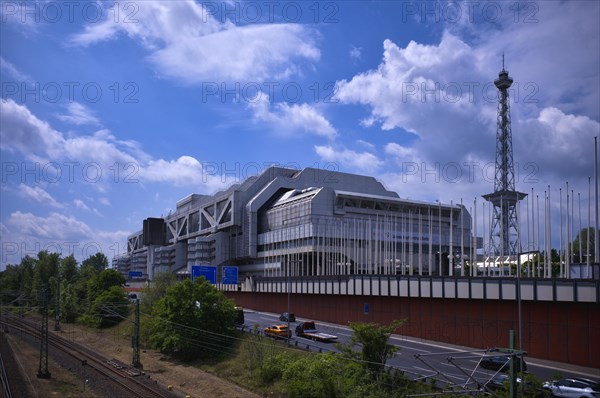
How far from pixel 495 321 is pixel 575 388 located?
14.7 meters

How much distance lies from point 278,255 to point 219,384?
6340 cm

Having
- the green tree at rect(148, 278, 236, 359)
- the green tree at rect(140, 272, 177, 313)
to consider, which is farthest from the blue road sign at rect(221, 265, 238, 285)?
the green tree at rect(148, 278, 236, 359)

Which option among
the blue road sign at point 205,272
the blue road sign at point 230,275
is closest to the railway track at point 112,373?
the blue road sign at point 205,272

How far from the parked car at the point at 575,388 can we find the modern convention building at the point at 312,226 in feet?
184

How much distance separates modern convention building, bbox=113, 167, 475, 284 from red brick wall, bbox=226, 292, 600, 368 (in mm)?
31541

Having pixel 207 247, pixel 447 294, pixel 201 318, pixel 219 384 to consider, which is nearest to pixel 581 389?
pixel 447 294

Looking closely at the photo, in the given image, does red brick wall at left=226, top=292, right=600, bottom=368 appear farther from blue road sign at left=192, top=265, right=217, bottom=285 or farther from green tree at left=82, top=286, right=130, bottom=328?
green tree at left=82, top=286, right=130, bottom=328

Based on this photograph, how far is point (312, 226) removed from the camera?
9662 centimetres

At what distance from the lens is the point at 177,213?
16862cm

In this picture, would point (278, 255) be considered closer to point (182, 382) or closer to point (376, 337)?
point (182, 382)

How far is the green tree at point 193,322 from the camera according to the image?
183ft

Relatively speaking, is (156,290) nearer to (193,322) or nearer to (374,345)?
(193,322)

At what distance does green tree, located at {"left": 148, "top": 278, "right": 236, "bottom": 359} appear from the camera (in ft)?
183

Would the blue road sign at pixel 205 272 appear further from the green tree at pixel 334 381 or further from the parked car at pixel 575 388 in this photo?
the parked car at pixel 575 388
